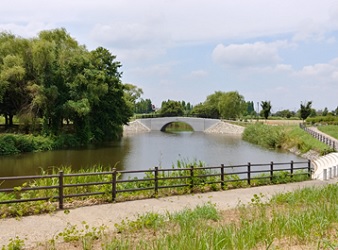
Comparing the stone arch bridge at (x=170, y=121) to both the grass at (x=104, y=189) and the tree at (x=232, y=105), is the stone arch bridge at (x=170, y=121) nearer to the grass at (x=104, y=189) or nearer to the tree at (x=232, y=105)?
the tree at (x=232, y=105)

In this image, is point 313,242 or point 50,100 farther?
point 50,100

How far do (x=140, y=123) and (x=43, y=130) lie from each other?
4137cm

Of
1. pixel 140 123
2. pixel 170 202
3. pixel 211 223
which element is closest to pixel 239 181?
pixel 170 202

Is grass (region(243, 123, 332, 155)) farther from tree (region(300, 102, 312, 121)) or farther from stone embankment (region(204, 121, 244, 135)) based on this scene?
tree (region(300, 102, 312, 121))

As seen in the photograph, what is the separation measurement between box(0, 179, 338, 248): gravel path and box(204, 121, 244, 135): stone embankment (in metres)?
53.5

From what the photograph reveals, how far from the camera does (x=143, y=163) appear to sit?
24125mm

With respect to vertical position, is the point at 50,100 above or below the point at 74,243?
above

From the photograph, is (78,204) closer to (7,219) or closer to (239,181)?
(7,219)

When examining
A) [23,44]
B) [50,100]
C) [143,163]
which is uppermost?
[23,44]

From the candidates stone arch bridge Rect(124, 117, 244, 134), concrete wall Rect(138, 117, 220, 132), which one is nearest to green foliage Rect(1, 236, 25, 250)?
stone arch bridge Rect(124, 117, 244, 134)

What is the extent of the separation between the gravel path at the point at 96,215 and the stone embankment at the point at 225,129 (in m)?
53.5

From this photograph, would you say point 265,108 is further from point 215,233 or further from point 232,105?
point 215,233

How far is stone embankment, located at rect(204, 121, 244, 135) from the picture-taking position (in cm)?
6375

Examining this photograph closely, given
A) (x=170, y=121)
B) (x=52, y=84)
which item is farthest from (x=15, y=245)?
(x=170, y=121)
